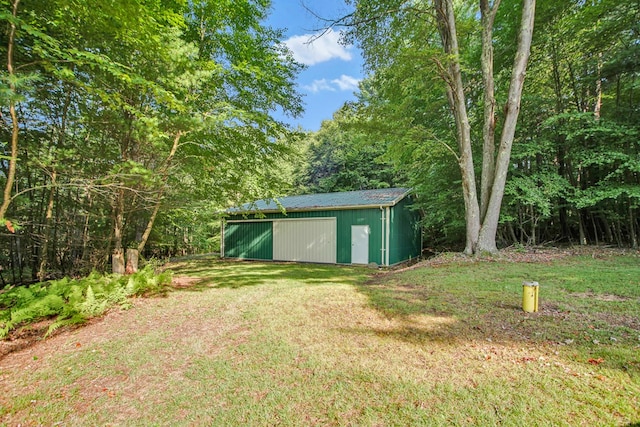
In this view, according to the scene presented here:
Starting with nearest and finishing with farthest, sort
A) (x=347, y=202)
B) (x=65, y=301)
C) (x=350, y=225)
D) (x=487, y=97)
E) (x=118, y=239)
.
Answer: (x=65, y=301) → (x=118, y=239) → (x=487, y=97) → (x=350, y=225) → (x=347, y=202)

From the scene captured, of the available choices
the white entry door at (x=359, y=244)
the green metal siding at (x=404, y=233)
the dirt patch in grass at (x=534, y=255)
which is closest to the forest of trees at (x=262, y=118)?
the green metal siding at (x=404, y=233)

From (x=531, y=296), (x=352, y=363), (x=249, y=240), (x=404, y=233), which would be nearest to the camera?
(x=352, y=363)

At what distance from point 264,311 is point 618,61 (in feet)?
36.4

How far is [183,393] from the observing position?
2383mm

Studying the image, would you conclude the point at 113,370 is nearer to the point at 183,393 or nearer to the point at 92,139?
the point at 183,393

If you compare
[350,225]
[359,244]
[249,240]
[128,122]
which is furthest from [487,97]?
[249,240]

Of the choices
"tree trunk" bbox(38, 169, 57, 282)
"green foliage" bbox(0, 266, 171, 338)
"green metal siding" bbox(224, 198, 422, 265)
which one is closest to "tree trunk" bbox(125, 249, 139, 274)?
"green foliage" bbox(0, 266, 171, 338)

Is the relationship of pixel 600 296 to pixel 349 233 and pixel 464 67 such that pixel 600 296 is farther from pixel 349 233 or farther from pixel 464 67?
pixel 464 67

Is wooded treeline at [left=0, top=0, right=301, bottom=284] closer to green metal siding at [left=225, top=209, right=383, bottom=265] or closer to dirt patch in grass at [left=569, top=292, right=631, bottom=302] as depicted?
green metal siding at [left=225, top=209, right=383, bottom=265]

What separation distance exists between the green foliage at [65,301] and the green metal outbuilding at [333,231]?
13.3 feet

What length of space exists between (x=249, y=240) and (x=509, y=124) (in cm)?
1032

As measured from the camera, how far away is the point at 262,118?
693cm

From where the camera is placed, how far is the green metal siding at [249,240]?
12265 millimetres

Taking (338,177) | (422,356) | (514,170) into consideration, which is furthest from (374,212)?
(338,177)
